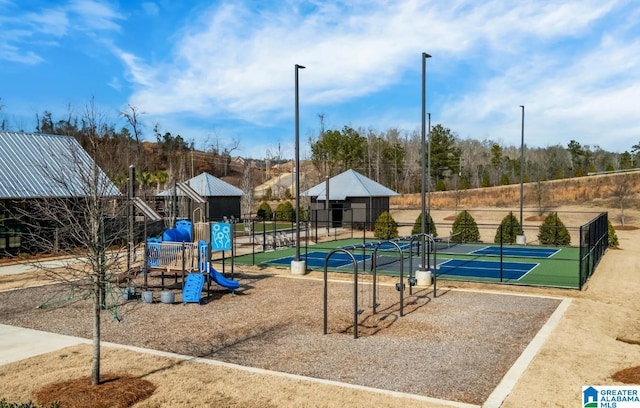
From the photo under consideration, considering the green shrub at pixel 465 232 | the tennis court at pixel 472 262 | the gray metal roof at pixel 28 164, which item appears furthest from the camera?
the green shrub at pixel 465 232

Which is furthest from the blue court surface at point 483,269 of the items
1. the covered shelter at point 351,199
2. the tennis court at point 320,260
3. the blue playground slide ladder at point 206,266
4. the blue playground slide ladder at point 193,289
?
the covered shelter at point 351,199

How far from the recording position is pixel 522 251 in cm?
2808

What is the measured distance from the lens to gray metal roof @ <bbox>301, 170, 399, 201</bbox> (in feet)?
143

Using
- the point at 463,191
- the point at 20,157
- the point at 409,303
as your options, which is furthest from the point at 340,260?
the point at 463,191

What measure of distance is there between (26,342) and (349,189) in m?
35.1

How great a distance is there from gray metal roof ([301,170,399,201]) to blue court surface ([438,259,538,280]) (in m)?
19.6

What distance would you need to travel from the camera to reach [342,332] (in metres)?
11.3

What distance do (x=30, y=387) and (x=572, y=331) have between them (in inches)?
395

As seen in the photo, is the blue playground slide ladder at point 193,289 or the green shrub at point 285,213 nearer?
the blue playground slide ladder at point 193,289

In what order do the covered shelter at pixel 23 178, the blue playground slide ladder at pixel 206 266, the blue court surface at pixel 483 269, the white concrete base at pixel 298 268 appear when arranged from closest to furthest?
the blue playground slide ladder at pixel 206 266 → the white concrete base at pixel 298 268 → the blue court surface at pixel 483 269 → the covered shelter at pixel 23 178

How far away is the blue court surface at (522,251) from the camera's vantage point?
1036 inches

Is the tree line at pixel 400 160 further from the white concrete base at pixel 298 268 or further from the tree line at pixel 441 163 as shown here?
the white concrete base at pixel 298 268

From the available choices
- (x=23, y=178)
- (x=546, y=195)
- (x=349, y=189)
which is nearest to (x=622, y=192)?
(x=546, y=195)

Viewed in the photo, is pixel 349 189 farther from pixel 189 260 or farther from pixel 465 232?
pixel 189 260
